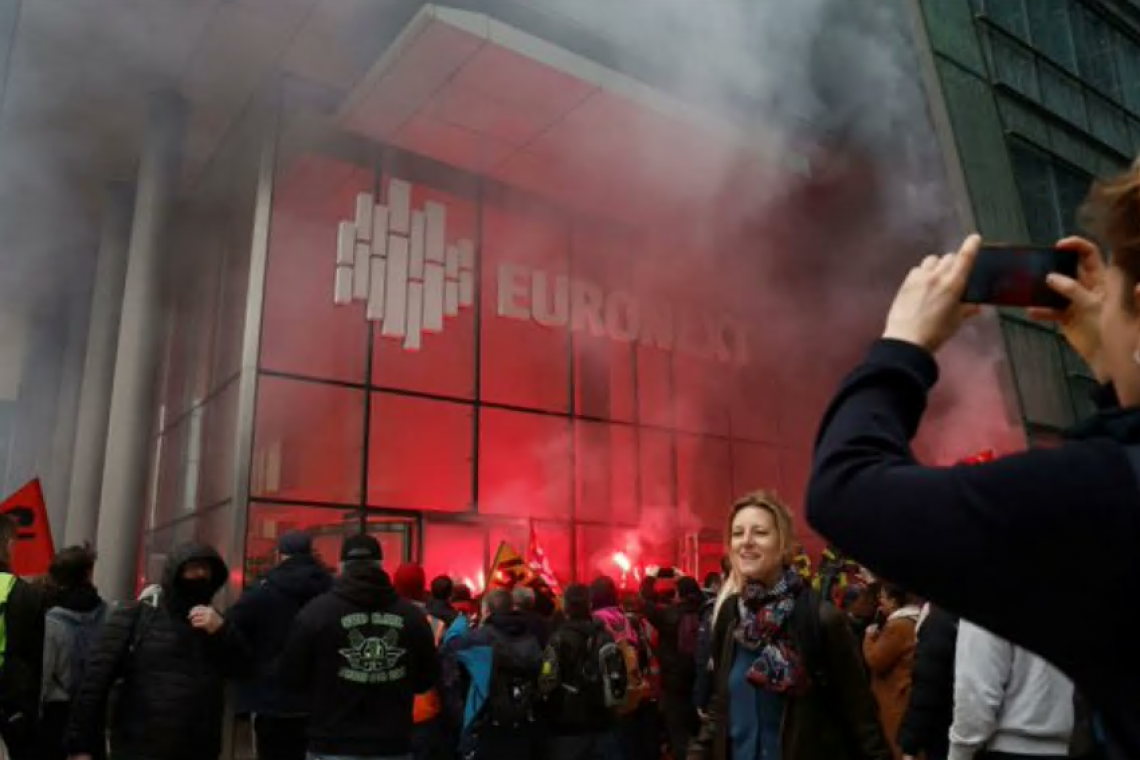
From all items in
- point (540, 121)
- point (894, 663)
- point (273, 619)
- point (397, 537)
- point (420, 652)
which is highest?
point (540, 121)

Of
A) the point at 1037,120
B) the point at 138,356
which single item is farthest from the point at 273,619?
the point at 1037,120

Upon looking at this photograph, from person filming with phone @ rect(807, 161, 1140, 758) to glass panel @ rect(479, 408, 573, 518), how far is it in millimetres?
10344

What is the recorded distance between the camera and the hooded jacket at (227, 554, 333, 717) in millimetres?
4312

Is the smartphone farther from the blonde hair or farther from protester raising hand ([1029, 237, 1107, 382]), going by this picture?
the blonde hair

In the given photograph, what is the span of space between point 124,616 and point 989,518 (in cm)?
346

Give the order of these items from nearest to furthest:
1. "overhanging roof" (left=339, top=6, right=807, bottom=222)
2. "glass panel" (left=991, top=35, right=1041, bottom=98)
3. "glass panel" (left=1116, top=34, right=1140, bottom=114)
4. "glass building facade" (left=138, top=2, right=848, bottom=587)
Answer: "overhanging roof" (left=339, top=6, right=807, bottom=222), "glass building facade" (left=138, top=2, right=848, bottom=587), "glass panel" (left=991, top=35, right=1041, bottom=98), "glass panel" (left=1116, top=34, right=1140, bottom=114)

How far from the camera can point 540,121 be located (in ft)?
32.5

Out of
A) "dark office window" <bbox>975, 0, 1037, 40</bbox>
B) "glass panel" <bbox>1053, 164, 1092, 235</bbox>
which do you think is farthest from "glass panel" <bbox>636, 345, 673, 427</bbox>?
"dark office window" <bbox>975, 0, 1037, 40</bbox>

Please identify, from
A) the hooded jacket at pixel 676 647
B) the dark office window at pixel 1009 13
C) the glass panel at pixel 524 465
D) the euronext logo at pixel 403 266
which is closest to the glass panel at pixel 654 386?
the glass panel at pixel 524 465

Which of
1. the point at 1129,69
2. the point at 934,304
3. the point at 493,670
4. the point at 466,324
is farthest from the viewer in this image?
the point at 1129,69

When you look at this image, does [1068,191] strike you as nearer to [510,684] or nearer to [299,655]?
[510,684]

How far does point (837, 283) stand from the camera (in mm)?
13234

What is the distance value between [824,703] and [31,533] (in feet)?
17.1

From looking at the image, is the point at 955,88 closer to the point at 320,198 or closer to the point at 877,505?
the point at 320,198
